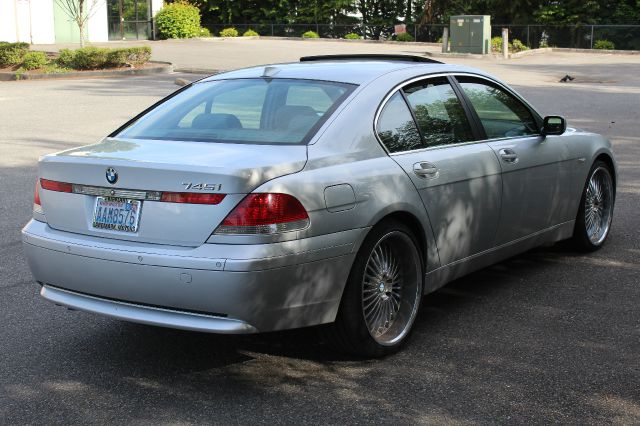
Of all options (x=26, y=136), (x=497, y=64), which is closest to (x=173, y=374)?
(x=26, y=136)

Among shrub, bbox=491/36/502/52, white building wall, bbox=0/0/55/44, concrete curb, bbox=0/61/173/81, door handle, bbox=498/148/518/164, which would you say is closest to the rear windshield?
door handle, bbox=498/148/518/164

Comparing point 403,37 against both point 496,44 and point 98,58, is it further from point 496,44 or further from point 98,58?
point 98,58

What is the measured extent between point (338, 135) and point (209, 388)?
1484 mm

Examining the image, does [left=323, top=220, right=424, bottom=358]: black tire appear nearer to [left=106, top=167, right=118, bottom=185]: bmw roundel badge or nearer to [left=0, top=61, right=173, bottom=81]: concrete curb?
[left=106, top=167, right=118, bottom=185]: bmw roundel badge

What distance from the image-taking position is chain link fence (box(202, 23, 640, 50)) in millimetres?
47188

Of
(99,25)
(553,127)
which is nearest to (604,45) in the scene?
(99,25)

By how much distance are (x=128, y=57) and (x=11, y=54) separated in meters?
3.60

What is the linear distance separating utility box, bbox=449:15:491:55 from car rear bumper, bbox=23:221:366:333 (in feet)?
117

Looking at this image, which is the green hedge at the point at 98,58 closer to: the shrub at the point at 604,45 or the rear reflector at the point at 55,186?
the shrub at the point at 604,45

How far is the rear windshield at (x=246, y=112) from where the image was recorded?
517 cm

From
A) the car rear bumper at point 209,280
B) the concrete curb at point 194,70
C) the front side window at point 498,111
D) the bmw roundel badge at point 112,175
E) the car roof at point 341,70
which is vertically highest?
the car roof at point 341,70

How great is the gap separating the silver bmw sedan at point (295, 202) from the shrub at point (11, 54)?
2480 centimetres

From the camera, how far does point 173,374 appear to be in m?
4.88

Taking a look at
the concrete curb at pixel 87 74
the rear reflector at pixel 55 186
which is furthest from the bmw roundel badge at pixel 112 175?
the concrete curb at pixel 87 74
